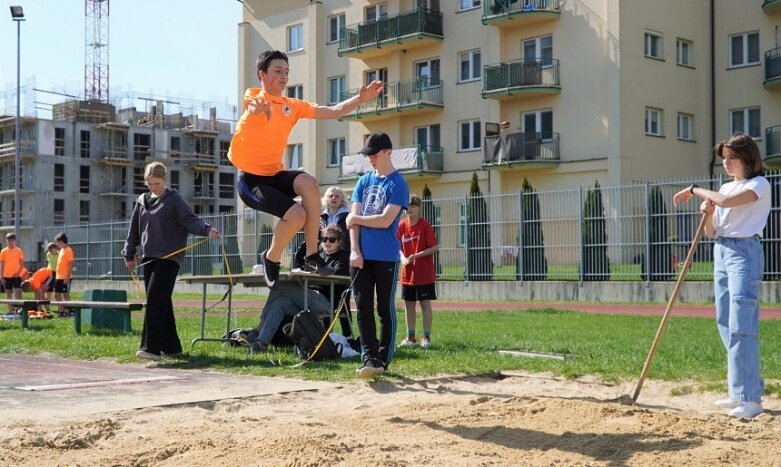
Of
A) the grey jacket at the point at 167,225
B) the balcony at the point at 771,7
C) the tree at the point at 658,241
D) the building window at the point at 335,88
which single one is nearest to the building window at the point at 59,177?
the building window at the point at 335,88

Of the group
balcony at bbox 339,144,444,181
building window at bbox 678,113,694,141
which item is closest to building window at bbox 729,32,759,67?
building window at bbox 678,113,694,141

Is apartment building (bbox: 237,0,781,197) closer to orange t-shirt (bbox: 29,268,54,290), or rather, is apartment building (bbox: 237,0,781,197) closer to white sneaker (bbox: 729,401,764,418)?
orange t-shirt (bbox: 29,268,54,290)

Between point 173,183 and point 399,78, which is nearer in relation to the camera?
point 399,78

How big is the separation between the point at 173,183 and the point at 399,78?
5534cm

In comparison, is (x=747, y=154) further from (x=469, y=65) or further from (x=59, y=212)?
(x=59, y=212)

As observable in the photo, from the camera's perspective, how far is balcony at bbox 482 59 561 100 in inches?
1535

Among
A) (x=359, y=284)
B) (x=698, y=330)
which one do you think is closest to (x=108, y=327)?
(x=359, y=284)

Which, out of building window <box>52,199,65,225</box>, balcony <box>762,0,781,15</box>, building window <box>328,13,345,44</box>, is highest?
building window <box>328,13,345,44</box>

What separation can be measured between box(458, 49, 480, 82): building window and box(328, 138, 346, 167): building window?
8400 millimetres

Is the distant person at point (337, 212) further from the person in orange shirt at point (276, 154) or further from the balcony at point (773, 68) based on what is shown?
the balcony at point (773, 68)

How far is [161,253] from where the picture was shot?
34.4 ft

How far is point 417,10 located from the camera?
4262 centimetres

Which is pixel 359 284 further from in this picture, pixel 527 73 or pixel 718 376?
pixel 527 73

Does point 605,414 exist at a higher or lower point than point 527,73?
lower
